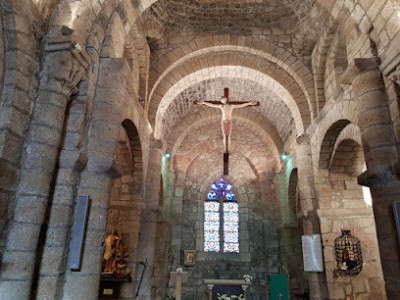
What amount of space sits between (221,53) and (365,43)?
4332mm

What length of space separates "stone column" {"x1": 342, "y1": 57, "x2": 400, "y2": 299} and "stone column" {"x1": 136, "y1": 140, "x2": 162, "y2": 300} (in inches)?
181

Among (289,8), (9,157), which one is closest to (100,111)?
(9,157)

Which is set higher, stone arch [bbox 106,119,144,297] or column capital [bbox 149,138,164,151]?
column capital [bbox 149,138,164,151]

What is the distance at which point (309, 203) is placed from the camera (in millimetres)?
7168

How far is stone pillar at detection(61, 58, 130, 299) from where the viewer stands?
3511 millimetres

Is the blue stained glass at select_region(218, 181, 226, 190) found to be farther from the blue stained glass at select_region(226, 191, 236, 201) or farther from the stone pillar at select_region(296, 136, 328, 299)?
the stone pillar at select_region(296, 136, 328, 299)

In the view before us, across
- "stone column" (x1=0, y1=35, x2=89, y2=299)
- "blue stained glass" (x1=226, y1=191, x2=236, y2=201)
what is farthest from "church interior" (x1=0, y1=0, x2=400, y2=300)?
"blue stained glass" (x1=226, y1=191, x2=236, y2=201)

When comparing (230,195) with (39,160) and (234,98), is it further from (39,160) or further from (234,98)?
(39,160)

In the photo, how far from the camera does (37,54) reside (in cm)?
361

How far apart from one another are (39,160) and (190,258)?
909 centimetres

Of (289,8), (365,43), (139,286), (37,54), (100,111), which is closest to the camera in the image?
(37,54)

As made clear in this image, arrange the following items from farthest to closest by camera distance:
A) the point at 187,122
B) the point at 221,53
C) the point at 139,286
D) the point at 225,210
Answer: the point at 225,210
the point at 187,122
the point at 221,53
the point at 139,286

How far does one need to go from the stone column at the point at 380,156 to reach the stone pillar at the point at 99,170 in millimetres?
3332

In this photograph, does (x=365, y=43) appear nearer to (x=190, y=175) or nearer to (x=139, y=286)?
(x=139, y=286)
